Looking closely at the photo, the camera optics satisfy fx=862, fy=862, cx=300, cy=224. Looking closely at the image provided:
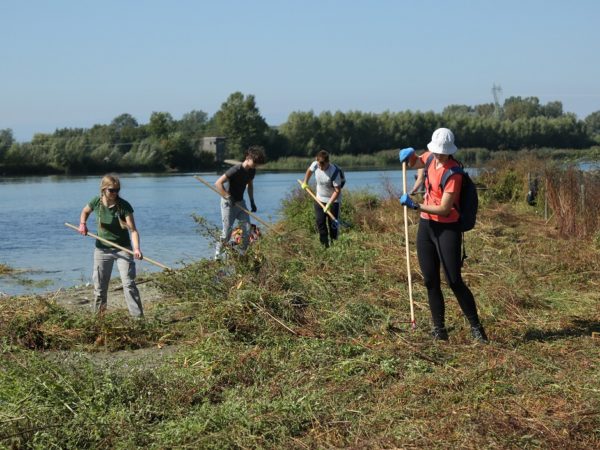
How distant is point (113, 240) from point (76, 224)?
1771 centimetres

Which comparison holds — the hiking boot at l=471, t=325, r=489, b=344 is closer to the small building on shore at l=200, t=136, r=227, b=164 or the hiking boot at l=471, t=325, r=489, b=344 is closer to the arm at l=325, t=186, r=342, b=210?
the arm at l=325, t=186, r=342, b=210

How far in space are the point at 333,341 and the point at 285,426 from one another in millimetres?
1774

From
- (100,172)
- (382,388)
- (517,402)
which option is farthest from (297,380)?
(100,172)

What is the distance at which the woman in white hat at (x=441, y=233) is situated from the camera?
690cm

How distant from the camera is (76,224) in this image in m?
25.6

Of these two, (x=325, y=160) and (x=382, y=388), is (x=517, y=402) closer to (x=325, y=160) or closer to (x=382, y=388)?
(x=382, y=388)

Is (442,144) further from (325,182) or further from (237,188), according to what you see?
(325,182)

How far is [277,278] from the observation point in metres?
8.12

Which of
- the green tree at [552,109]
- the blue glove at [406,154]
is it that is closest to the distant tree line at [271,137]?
the green tree at [552,109]

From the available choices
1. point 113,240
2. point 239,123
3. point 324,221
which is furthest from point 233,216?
point 239,123

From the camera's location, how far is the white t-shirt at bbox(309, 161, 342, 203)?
12633mm

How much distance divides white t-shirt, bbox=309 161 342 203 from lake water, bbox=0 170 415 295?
151 centimetres

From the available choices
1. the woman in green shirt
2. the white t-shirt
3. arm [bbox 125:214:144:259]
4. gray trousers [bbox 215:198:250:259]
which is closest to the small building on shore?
the white t-shirt

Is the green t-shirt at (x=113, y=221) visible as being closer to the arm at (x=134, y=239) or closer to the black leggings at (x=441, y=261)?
the arm at (x=134, y=239)
